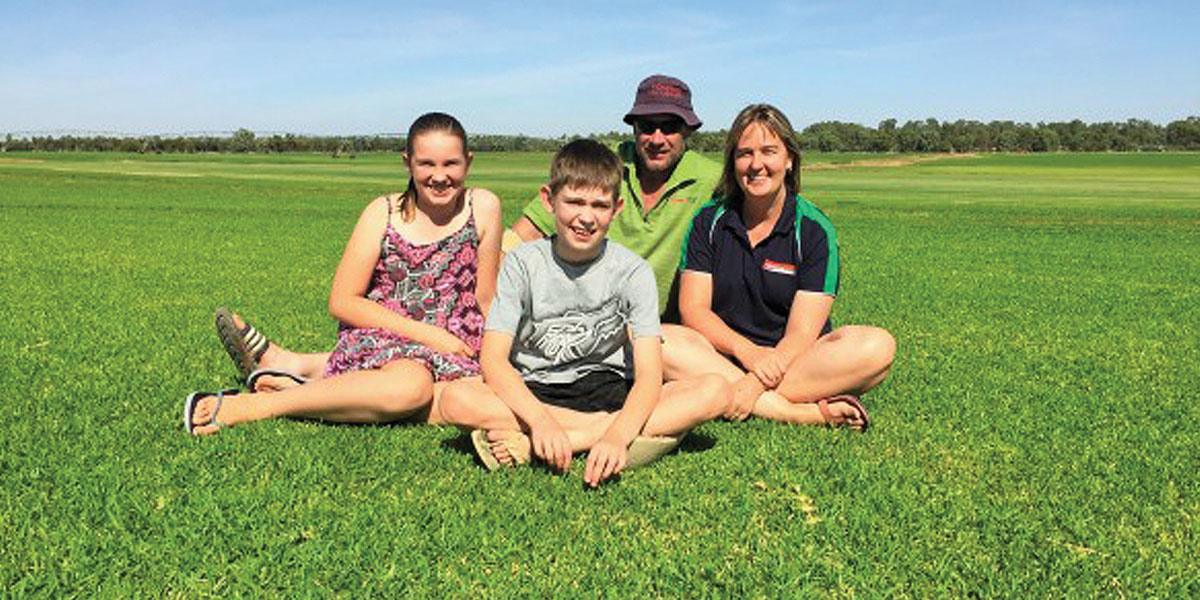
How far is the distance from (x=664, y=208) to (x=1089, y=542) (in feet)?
10.5

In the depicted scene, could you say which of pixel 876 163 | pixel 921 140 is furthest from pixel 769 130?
pixel 921 140

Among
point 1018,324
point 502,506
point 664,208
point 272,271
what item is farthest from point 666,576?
point 272,271

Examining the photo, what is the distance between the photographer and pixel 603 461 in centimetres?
428

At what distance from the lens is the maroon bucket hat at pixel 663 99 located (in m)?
5.83

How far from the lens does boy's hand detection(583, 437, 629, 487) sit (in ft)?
14.0

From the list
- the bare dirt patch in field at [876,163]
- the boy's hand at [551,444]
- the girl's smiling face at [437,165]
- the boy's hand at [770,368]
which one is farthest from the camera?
the bare dirt patch in field at [876,163]

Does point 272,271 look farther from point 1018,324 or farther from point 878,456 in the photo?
point 878,456

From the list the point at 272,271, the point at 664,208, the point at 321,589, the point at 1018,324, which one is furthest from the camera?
the point at 272,271

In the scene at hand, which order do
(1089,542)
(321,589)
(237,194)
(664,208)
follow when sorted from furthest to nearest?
(237,194), (664,208), (1089,542), (321,589)

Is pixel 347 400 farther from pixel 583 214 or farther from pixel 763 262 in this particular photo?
pixel 763 262

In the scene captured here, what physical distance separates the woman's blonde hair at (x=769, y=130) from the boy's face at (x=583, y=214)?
118cm

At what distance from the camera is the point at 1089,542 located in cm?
384

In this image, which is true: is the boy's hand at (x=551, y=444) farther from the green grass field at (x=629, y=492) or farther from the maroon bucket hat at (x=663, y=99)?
the maroon bucket hat at (x=663, y=99)

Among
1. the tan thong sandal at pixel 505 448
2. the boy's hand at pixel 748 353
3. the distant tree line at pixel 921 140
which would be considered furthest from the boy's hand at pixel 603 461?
the distant tree line at pixel 921 140
